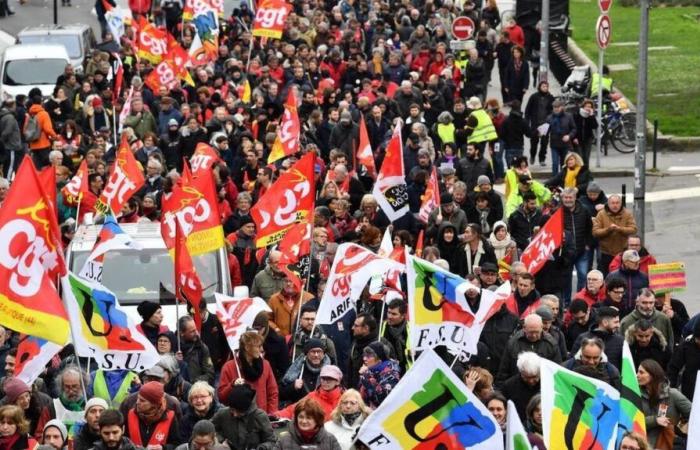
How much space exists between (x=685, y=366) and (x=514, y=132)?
42.9 feet

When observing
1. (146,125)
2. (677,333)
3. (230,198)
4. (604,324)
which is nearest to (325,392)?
(604,324)

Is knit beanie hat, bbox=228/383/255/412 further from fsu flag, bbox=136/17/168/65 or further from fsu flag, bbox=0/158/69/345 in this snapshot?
fsu flag, bbox=136/17/168/65

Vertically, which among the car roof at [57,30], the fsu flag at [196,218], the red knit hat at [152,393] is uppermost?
the fsu flag at [196,218]

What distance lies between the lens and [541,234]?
760 inches

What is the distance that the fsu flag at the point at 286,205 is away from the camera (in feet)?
62.9

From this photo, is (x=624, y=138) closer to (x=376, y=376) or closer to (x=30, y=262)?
(x=376, y=376)

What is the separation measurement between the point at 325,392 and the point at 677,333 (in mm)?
3924

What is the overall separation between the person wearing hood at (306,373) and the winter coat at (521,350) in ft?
4.38

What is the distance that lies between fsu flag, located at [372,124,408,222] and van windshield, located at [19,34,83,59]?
17.3 meters

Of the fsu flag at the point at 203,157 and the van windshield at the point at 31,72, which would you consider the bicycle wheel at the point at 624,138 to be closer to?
the van windshield at the point at 31,72

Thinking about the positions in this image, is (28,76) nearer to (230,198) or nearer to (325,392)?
(230,198)

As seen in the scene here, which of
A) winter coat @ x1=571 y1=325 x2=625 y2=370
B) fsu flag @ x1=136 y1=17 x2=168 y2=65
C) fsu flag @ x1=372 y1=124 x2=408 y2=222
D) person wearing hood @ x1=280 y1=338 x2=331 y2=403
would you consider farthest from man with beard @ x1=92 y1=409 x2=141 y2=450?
fsu flag @ x1=136 y1=17 x2=168 y2=65

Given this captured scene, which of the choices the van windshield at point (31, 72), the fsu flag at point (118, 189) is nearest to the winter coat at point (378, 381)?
the fsu flag at point (118, 189)

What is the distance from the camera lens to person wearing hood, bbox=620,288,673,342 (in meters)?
16.5
